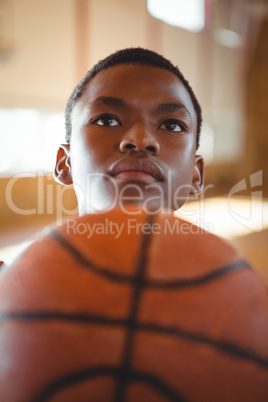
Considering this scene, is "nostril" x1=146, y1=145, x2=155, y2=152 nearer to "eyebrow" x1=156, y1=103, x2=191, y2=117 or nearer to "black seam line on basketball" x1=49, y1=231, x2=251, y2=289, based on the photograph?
"eyebrow" x1=156, y1=103, x2=191, y2=117

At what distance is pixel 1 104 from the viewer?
313 centimetres

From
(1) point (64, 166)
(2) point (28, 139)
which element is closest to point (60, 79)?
(2) point (28, 139)

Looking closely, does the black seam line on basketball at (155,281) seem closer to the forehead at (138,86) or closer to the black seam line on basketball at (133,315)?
the black seam line on basketball at (133,315)

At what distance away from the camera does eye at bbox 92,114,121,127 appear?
2.36 ft

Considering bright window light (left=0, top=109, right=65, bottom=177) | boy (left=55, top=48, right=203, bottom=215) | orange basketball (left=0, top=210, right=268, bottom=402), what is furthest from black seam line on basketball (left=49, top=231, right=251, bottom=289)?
bright window light (left=0, top=109, right=65, bottom=177)

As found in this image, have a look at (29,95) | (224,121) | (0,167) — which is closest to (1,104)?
(29,95)

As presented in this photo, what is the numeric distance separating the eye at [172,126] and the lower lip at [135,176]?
113 mm

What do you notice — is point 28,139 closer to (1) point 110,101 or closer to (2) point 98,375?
(1) point 110,101

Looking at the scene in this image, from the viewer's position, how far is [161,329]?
36cm

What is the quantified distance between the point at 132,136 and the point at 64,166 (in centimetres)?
27

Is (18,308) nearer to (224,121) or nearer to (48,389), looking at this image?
(48,389)

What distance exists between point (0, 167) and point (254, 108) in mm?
4287

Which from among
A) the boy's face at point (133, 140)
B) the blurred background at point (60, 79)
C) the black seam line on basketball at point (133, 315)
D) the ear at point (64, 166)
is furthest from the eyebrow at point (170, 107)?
the blurred background at point (60, 79)

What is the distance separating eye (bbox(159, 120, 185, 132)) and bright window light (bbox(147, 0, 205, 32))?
3.89m
